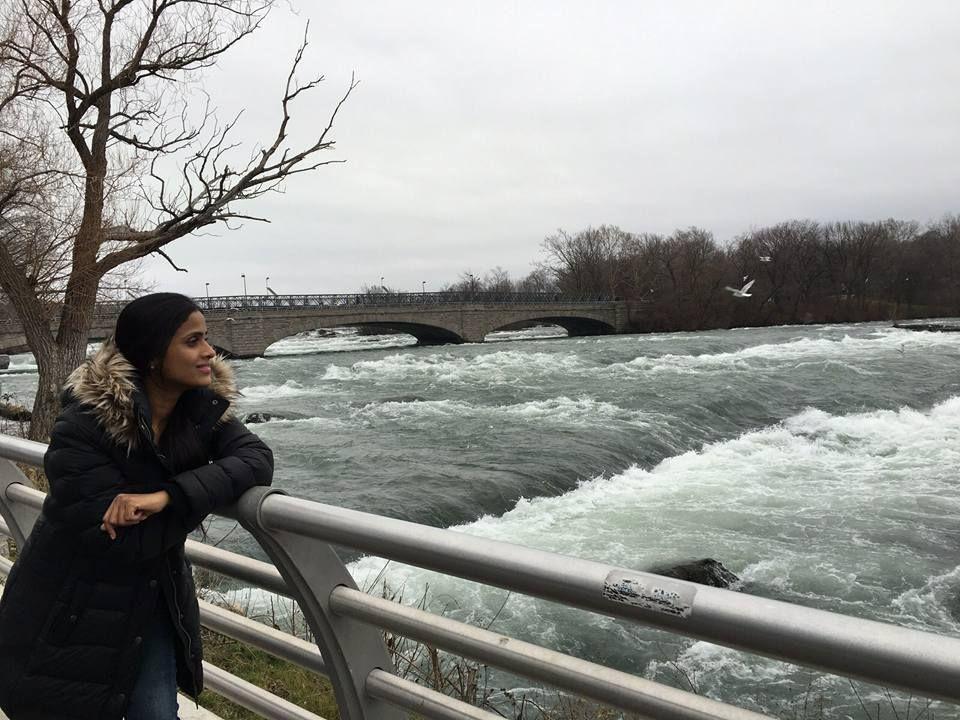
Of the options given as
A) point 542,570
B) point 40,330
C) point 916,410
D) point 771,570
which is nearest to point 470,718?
point 542,570

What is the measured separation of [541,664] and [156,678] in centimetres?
115

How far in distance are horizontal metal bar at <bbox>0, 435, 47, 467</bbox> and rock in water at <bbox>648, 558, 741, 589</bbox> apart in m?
5.72

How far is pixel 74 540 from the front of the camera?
6.13ft

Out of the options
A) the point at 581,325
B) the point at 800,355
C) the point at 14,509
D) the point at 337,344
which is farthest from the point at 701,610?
the point at 581,325

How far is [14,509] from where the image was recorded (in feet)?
9.89

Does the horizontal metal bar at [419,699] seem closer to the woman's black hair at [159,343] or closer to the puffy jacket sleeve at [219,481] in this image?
the puffy jacket sleeve at [219,481]

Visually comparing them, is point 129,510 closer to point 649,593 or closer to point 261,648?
point 261,648

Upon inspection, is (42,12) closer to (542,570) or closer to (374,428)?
(374,428)

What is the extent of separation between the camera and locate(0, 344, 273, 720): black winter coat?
5.99 feet

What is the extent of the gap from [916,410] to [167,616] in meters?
18.3

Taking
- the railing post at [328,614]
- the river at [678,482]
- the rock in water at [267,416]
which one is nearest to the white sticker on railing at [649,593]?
the railing post at [328,614]

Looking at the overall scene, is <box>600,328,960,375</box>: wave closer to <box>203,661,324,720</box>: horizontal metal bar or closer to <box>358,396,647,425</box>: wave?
<box>358,396,647,425</box>: wave

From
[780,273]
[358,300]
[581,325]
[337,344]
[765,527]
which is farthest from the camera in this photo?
[780,273]

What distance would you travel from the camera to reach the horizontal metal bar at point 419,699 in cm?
164
